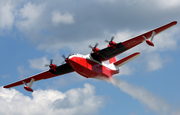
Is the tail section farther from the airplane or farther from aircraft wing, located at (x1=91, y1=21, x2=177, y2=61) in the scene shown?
aircraft wing, located at (x1=91, y1=21, x2=177, y2=61)

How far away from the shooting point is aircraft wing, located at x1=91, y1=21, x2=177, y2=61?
35.2 metres

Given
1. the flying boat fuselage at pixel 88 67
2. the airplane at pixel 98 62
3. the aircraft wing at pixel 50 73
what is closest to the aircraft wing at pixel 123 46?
the airplane at pixel 98 62

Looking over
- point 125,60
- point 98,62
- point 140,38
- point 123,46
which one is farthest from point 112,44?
point 125,60

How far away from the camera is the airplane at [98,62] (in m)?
36.6

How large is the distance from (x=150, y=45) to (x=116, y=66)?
456 inches

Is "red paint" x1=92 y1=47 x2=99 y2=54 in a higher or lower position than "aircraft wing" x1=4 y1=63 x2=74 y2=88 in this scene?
lower

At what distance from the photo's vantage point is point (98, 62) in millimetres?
40969

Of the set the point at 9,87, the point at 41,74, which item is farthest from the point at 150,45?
the point at 9,87

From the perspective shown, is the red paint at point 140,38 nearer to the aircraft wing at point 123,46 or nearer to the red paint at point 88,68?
the aircraft wing at point 123,46

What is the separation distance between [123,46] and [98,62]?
5.38 m

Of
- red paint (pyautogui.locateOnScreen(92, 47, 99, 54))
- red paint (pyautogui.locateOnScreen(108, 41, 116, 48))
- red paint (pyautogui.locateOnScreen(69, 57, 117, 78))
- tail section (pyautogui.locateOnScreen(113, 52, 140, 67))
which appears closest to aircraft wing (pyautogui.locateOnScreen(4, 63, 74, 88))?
red paint (pyautogui.locateOnScreen(69, 57, 117, 78))

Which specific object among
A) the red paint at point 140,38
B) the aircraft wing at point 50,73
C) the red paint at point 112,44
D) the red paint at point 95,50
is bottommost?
the red paint at point 140,38

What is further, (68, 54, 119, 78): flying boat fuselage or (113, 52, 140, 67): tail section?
(113, 52, 140, 67): tail section

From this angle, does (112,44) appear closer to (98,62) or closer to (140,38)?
(140,38)
